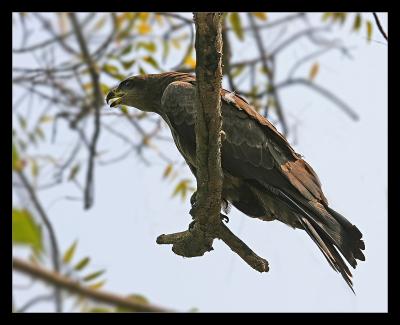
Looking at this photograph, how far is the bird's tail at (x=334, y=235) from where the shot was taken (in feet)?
16.8

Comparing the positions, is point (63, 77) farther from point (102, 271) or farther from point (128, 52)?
point (102, 271)

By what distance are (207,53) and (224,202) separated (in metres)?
2.07

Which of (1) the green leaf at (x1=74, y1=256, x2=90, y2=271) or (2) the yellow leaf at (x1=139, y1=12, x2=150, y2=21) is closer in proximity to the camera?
(1) the green leaf at (x1=74, y1=256, x2=90, y2=271)

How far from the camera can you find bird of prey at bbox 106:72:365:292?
5.29 m

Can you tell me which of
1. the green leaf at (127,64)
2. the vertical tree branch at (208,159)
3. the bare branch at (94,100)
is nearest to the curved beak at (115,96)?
the bare branch at (94,100)

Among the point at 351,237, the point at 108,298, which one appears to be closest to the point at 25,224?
the point at 108,298

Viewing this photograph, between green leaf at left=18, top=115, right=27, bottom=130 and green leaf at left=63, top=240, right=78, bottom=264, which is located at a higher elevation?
green leaf at left=18, top=115, right=27, bottom=130

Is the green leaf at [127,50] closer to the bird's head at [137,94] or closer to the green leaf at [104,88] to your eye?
the green leaf at [104,88]

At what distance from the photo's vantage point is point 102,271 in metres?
5.09

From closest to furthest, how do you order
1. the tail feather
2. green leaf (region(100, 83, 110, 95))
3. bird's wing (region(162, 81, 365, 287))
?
the tail feather < bird's wing (region(162, 81, 365, 287)) < green leaf (region(100, 83, 110, 95))

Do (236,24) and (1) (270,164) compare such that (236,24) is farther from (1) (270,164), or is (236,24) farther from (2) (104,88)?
(1) (270,164)

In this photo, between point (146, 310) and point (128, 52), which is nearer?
point (146, 310)

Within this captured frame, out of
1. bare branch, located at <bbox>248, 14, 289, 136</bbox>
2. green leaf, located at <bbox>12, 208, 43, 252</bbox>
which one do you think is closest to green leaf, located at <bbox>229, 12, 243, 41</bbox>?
bare branch, located at <bbox>248, 14, 289, 136</bbox>

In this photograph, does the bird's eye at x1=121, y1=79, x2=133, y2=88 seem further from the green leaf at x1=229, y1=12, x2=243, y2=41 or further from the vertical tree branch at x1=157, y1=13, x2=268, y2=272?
the vertical tree branch at x1=157, y1=13, x2=268, y2=272
